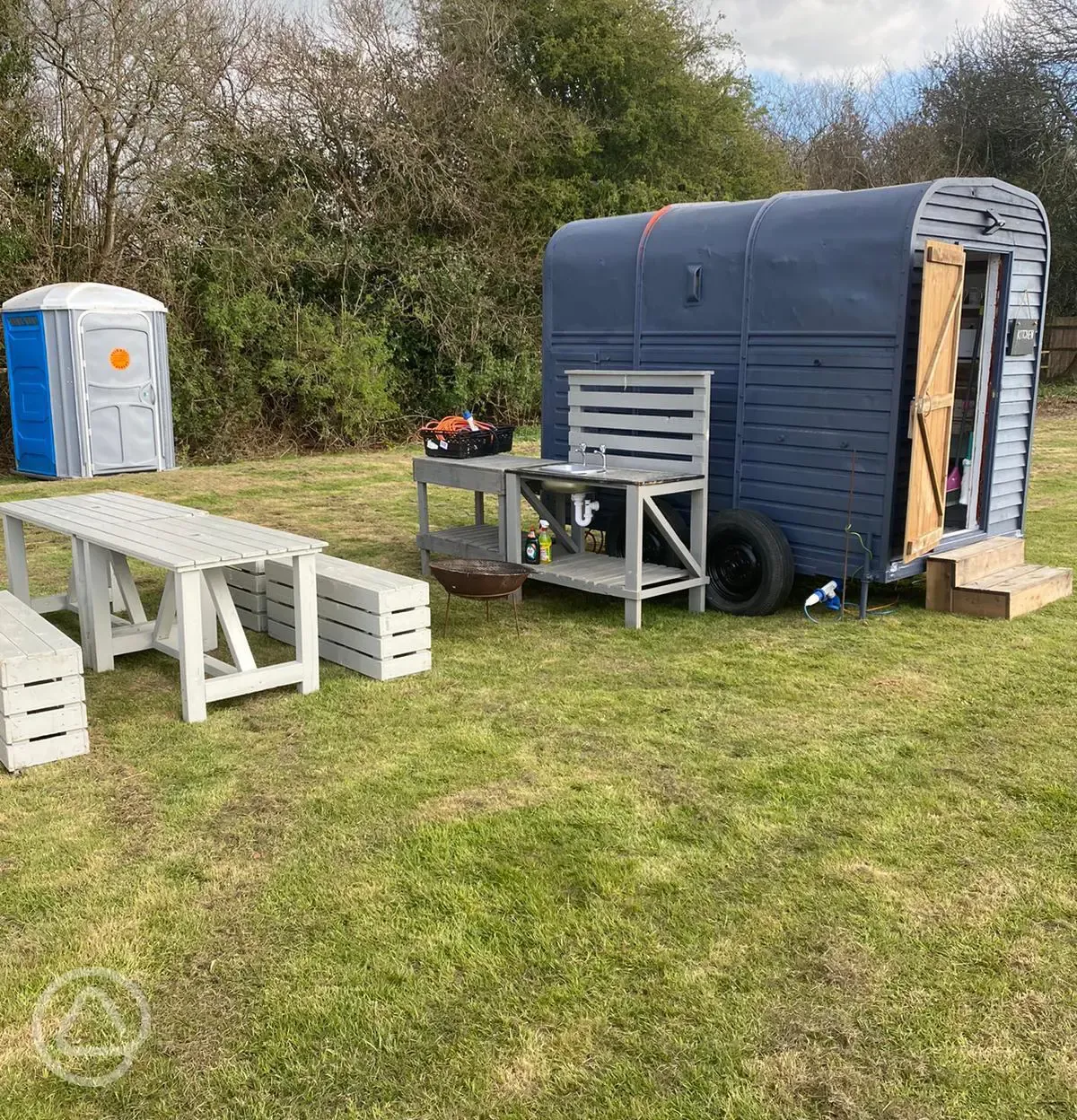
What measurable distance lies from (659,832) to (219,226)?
1260 cm

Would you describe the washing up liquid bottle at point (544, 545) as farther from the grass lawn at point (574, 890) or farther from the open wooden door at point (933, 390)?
the open wooden door at point (933, 390)

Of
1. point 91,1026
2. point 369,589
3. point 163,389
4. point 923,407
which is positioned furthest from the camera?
point 163,389

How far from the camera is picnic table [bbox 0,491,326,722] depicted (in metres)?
4.66

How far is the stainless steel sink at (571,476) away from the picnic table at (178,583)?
1.86 meters

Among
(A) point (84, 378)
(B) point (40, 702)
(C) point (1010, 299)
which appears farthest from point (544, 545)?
(A) point (84, 378)

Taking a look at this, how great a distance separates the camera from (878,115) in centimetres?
2889

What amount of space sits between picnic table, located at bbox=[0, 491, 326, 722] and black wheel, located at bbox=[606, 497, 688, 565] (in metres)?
2.67

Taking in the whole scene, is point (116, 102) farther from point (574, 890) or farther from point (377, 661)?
point (574, 890)

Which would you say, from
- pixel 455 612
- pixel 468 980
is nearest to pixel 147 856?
pixel 468 980

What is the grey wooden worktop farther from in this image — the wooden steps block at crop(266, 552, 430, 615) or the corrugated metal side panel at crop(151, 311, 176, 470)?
the corrugated metal side panel at crop(151, 311, 176, 470)

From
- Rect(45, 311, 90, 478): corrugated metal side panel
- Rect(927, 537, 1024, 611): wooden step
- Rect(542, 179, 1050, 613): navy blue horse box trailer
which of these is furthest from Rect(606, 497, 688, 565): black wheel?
Rect(45, 311, 90, 478): corrugated metal side panel

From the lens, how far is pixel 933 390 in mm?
6074

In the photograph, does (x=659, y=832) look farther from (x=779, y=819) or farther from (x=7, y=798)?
(x=7, y=798)

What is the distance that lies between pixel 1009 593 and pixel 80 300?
9.77 m
